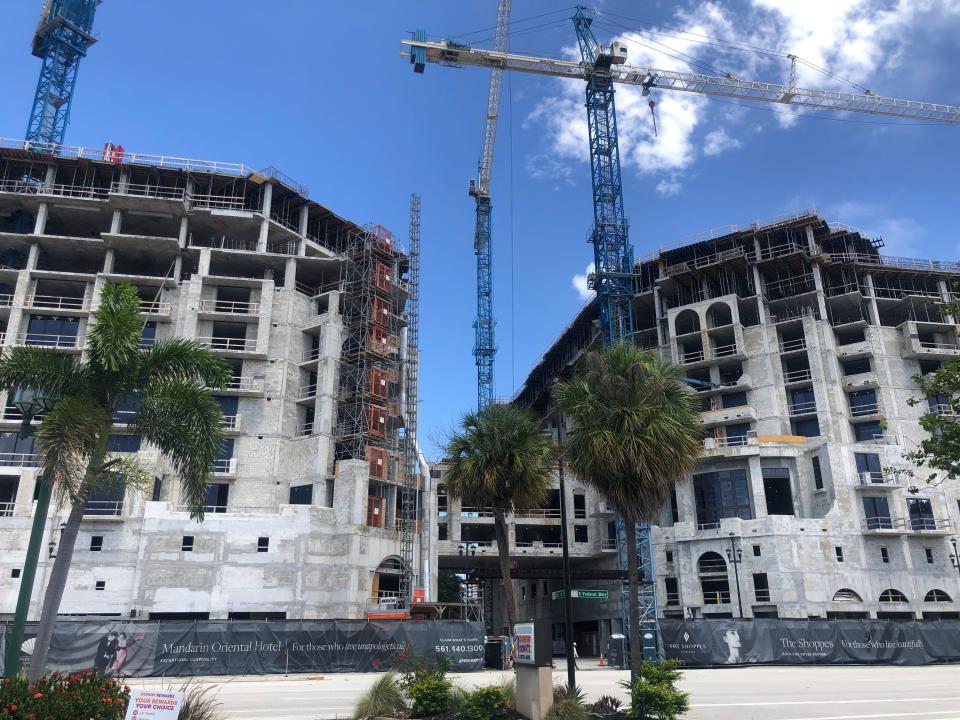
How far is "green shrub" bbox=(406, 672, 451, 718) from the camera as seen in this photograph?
1769cm

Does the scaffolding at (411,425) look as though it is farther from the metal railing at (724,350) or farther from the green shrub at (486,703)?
the green shrub at (486,703)

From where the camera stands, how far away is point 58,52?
83375 mm

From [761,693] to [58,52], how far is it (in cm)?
9300

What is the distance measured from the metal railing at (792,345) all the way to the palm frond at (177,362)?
61984 millimetres

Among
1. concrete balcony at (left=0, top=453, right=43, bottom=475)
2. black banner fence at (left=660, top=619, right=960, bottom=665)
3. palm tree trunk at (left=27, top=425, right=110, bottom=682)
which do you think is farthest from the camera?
concrete balcony at (left=0, top=453, right=43, bottom=475)

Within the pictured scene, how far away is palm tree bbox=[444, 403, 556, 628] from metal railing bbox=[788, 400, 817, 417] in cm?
4174

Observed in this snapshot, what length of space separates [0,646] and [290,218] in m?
49.9

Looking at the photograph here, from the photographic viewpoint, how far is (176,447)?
21688 millimetres

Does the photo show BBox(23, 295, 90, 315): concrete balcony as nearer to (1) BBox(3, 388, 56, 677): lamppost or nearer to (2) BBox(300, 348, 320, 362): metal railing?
(2) BBox(300, 348, 320, 362): metal railing

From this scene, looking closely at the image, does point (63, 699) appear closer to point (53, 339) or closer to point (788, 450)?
point (53, 339)

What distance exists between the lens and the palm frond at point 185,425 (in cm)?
2148

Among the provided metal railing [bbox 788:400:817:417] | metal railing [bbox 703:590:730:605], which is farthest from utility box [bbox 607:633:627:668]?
metal railing [bbox 788:400:817:417]

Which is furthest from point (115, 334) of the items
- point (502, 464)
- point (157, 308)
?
point (157, 308)

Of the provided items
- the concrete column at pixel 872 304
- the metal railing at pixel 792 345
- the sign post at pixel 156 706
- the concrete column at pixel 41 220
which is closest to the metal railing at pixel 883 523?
the metal railing at pixel 792 345
